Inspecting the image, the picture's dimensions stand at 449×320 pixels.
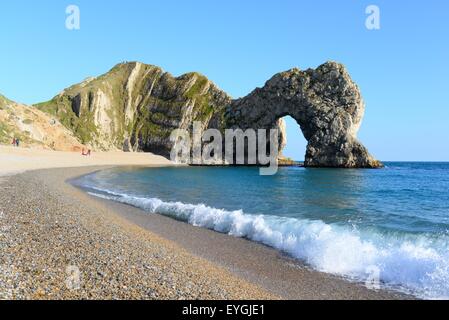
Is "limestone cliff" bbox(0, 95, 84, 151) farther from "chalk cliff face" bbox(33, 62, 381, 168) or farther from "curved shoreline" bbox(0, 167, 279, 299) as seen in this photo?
"curved shoreline" bbox(0, 167, 279, 299)

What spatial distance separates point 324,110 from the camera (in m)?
121

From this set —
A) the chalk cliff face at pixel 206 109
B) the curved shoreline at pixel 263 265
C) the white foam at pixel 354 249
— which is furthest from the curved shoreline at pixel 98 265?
the chalk cliff face at pixel 206 109

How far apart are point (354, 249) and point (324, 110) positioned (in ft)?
366

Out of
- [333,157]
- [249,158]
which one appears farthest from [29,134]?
[333,157]

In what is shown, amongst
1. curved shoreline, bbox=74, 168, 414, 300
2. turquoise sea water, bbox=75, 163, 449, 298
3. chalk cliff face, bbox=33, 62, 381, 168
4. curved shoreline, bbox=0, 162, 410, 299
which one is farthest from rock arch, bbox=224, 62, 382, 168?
curved shoreline, bbox=0, 162, 410, 299

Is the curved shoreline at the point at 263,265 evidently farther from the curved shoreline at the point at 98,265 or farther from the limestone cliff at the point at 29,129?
the limestone cliff at the point at 29,129

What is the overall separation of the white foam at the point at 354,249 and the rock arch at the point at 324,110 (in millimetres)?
102653

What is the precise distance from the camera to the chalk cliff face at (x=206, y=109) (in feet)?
397

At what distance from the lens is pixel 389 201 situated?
116ft

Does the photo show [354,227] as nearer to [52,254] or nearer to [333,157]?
[52,254]

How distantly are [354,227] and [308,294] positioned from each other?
10670mm

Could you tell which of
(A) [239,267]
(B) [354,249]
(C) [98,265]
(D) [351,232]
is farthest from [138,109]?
(C) [98,265]

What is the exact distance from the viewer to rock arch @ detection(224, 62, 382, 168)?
119 metres

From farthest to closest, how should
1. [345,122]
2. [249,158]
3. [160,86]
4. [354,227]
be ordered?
[160,86] < [249,158] < [345,122] < [354,227]
